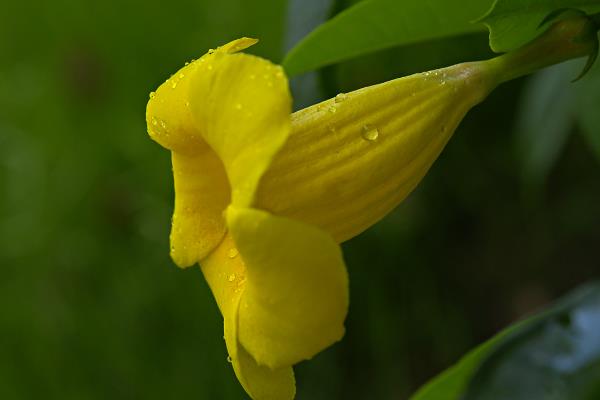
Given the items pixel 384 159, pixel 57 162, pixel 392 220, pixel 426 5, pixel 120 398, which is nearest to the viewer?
pixel 384 159

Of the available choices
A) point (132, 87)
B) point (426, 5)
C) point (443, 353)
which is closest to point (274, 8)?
point (132, 87)

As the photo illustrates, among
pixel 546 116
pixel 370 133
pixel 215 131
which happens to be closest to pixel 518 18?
pixel 370 133

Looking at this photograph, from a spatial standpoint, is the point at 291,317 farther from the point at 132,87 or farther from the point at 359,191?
the point at 132,87

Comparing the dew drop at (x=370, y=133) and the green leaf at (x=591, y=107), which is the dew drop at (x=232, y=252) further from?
the green leaf at (x=591, y=107)

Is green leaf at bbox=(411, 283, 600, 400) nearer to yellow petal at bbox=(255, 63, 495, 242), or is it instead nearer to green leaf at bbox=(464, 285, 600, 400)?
green leaf at bbox=(464, 285, 600, 400)

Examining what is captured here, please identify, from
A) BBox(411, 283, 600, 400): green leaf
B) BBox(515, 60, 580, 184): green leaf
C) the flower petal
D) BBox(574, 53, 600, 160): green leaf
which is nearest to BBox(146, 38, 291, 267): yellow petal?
the flower petal

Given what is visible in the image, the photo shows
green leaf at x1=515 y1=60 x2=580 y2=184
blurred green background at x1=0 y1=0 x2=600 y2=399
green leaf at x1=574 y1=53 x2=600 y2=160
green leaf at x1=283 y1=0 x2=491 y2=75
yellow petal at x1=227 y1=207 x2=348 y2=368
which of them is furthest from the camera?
blurred green background at x1=0 y1=0 x2=600 y2=399

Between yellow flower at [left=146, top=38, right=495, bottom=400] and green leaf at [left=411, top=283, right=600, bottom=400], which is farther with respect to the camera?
green leaf at [left=411, top=283, right=600, bottom=400]
